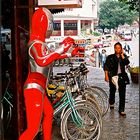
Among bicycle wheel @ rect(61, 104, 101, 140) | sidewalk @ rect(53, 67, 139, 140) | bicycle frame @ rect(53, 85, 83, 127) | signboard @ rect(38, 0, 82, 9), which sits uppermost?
signboard @ rect(38, 0, 82, 9)

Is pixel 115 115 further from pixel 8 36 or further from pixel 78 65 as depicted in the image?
pixel 8 36

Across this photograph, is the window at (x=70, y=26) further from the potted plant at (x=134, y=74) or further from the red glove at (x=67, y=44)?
the red glove at (x=67, y=44)

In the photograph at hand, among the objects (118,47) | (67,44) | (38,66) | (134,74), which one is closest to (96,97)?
(118,47)

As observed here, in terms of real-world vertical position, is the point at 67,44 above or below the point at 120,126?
above

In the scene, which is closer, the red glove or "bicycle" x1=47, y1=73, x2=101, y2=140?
the red glove

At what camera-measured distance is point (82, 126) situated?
5.89 m

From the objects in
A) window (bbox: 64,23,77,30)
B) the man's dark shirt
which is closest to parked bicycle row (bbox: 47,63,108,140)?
the man's dark shirt

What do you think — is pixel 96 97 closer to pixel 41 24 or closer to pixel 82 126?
pixel 82 126

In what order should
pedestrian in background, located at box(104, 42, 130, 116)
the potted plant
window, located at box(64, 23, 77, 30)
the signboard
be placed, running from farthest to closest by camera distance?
window, located at box(64, 23, 77, 30) → the potted plant → pedestrian in background, located at box(104, 42, 130, 116) → the signboard

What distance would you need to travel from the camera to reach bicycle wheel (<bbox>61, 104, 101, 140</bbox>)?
5738 millimetres

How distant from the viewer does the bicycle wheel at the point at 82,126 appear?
5.74 meters

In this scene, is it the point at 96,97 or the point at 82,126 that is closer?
the point at 82,126

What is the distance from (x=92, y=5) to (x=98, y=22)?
274 cm

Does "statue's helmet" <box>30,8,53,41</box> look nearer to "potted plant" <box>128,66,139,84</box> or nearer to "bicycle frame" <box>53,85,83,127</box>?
"bicycle frame" <box>53,85,83,127</box>
